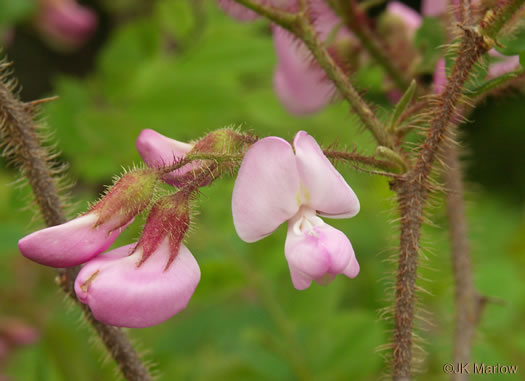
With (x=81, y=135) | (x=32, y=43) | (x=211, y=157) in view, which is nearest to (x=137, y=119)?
(x=81, y=135)

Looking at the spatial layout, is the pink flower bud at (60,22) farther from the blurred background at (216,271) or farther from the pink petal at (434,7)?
the pink petal at (434,7)

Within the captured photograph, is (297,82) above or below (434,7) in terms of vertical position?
below

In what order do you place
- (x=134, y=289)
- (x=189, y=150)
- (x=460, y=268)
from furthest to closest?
(x=460, y=268), (x=189, y=150), (x=134, y=289)

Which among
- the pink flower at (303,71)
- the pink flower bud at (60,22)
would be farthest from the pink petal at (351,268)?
the pink flower bud at (60,22)

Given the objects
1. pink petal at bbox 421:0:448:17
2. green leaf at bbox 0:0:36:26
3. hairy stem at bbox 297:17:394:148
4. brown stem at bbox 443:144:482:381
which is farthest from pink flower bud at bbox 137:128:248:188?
green leaf at bbox 0:0:36:26

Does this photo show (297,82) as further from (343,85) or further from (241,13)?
(343,85)

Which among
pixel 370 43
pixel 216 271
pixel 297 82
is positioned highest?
pixel 370 43

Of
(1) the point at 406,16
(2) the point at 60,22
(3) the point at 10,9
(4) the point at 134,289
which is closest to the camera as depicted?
(4) the point at 134,289

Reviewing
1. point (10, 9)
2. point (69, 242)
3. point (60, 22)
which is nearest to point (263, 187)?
point (69, 242)
